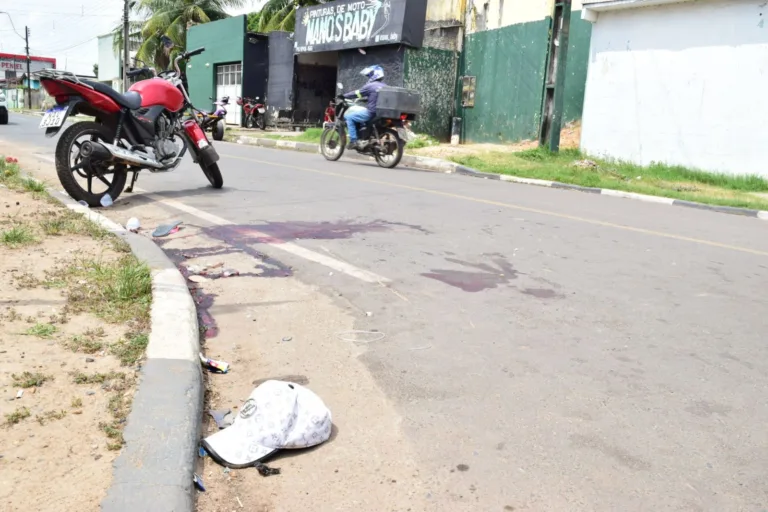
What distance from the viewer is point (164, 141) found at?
307 inches

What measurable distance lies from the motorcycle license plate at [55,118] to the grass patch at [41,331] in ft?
12.9

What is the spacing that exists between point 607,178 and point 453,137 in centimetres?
705

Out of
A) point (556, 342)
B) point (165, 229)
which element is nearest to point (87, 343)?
point (556, 342)

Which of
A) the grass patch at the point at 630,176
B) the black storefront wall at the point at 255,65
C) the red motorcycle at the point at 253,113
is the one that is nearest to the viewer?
the grass patch at the point at 630,176

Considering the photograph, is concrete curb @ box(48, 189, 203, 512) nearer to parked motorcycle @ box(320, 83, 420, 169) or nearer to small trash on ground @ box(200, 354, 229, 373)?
small trash on ground @ box(200, 354, 229, 373)

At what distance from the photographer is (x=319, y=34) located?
896 inches

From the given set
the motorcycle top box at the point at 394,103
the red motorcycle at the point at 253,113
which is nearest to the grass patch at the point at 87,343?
the motorcycle top box at the point at 394,103

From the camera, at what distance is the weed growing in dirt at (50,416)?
2.53 meters

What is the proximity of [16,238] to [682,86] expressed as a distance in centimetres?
1215

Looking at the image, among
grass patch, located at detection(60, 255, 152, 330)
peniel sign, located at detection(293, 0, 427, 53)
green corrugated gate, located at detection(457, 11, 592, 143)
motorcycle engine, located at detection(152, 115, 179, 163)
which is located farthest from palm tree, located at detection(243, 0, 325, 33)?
grass patch, located at detection(60, 255, 152, 330)

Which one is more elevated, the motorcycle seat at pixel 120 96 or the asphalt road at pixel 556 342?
the motorcycle seat at pixel 120 96

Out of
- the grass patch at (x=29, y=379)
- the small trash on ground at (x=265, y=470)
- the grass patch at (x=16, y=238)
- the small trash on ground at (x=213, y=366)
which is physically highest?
the grass patch at (x=16, y=238)

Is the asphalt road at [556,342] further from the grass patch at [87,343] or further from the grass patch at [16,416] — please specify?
the grass patch at [16,416]

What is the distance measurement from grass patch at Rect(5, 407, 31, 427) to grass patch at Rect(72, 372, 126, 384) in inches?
11.0
